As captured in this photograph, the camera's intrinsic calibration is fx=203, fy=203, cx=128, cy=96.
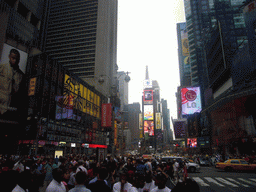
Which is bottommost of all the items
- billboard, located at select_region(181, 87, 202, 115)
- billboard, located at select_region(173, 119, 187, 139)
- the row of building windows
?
billboard, located at select_region(173, 119, 187, 139)

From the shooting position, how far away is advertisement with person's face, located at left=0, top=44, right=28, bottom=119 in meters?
40.5

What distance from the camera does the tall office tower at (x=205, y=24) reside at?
8175 cm

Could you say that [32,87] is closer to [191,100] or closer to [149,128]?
[191,100]

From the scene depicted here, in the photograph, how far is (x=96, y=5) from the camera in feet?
393

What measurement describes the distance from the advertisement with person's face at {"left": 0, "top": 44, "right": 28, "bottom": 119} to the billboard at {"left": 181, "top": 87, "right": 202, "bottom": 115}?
59.3 m

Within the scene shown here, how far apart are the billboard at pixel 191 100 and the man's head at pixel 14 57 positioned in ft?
196

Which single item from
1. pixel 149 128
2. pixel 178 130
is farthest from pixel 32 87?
pixel 149 128

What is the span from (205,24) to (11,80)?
93728mm

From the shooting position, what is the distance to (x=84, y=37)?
117625 millimetres

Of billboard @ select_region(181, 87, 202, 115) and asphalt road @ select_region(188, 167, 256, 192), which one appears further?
billboard @ select_region(181, 87, 202, 115)

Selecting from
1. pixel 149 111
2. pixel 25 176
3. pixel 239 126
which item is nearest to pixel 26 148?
pixel 25 176

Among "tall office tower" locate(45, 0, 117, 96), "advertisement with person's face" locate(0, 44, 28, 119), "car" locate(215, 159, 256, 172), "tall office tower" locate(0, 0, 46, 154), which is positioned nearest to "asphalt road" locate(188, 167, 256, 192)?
"car" locate(215, 159, 256, 172)

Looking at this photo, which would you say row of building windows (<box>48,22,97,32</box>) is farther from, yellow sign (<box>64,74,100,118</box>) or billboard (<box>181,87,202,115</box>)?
billboard (<box>181,87,202,115</box>)

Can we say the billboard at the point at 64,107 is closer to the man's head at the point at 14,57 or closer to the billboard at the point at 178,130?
the man's head at the point at 14,57
